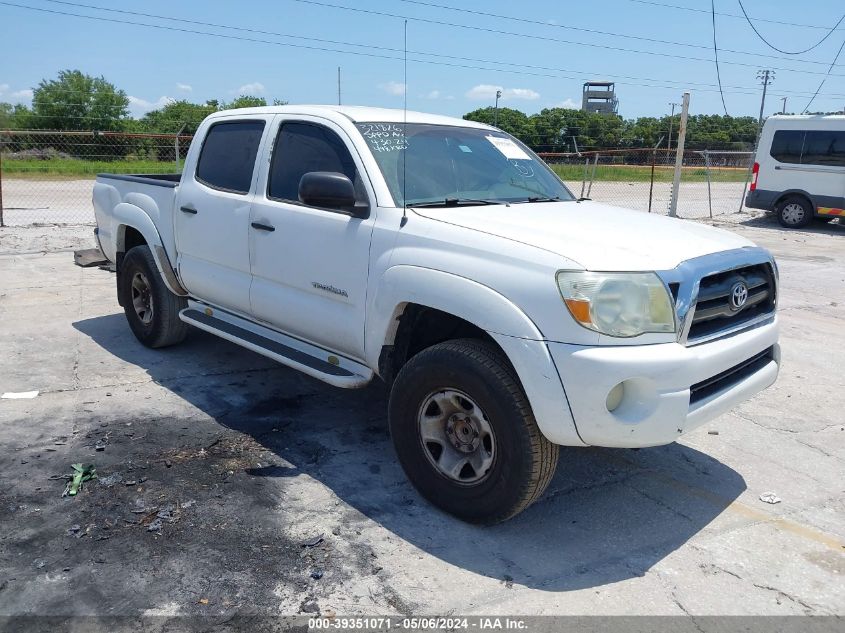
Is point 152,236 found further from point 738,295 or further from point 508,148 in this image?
point 738,295

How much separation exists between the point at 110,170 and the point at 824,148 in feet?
62.7

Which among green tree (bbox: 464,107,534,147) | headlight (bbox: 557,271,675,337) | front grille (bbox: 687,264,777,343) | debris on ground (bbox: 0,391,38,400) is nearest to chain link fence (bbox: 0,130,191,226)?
debris on ground (bbox: 0,391,38,400)

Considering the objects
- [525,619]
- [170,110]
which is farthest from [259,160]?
[170,110]

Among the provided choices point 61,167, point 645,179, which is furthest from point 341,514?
point 645,179

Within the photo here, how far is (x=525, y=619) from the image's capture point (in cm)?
294

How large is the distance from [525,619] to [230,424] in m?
2.56

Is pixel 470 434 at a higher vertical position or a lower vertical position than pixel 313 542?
higher

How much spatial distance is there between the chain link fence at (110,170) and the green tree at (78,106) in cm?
253

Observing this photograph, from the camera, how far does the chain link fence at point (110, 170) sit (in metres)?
17.7

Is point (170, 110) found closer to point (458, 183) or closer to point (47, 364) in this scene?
point (47, 364)

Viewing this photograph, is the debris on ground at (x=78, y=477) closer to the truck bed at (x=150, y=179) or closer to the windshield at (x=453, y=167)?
the windshield at (x=453, y=167)

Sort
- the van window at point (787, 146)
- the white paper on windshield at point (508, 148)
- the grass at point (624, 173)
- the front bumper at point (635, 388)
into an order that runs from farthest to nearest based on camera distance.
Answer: the grass at point (624, 173) → the van window at point (787, 146) → the white paper on windshield at point (508, 148) → the front bumper at point (635, 388)

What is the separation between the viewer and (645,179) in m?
31.1

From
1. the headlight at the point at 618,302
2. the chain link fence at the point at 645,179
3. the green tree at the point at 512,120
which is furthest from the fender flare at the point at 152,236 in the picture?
the green tree at the point at 512,120
